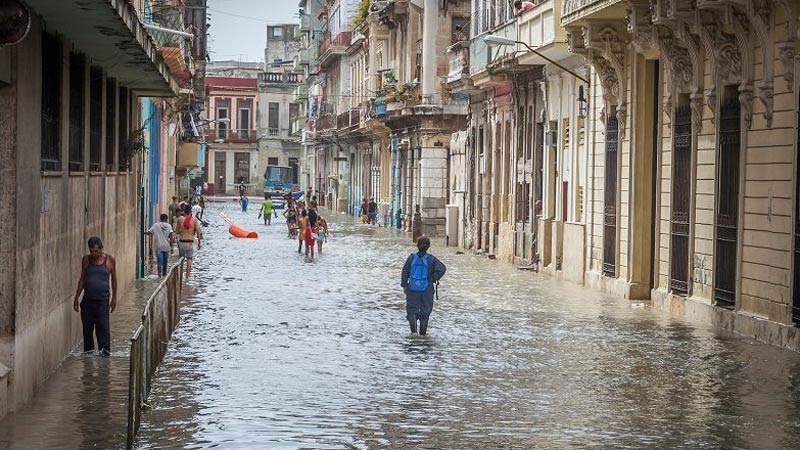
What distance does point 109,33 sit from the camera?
16.0m

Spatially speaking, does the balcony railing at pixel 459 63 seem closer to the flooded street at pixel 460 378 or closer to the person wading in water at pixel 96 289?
the flooded street at pixel 460 378

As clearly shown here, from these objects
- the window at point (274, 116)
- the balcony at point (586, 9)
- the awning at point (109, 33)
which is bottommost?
the awning at point (109, 33)

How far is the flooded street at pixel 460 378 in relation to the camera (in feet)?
39.5

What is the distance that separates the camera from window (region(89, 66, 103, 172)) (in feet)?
63.2

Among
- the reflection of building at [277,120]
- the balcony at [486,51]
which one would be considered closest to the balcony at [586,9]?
the balcony at [486,51]

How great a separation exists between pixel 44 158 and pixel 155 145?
81.0ft

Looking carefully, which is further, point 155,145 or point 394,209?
point 394,209

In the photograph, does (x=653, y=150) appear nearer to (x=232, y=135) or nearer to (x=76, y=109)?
(x=76, y=109)

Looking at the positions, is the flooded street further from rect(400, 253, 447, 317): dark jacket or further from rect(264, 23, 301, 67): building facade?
rect(264, 23, 301, 67): building facade

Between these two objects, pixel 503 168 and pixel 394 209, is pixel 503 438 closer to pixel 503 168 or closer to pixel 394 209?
pixel 503 168

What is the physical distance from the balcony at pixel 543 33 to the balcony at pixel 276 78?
275ft

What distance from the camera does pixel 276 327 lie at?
20.2 metres

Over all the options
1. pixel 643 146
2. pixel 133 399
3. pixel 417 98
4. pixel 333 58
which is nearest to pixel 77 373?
pixel 133 399

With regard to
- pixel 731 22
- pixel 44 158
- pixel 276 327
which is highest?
pixel 731 22
